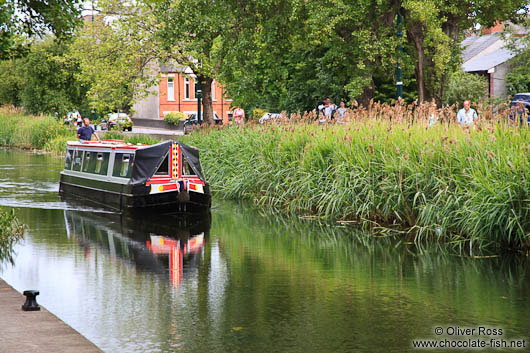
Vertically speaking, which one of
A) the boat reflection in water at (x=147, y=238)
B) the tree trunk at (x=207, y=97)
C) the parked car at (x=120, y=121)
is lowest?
the boat reflection in water at (x=147, y=238)

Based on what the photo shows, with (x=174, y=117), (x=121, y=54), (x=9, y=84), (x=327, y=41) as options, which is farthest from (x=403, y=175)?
(x=9, y=84)

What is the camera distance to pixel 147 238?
55.9 ft

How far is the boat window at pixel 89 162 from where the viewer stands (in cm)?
2389

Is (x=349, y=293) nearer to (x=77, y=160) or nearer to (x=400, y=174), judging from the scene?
(x=400, y=174)

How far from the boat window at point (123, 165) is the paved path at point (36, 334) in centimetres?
1236

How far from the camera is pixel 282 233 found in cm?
1711

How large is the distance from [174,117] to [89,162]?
4002 centimetres

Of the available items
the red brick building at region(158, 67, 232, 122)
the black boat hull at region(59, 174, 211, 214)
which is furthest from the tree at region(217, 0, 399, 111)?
the red brick building at region(158, 67, 232, 122)

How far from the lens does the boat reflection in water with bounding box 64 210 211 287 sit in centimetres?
1379

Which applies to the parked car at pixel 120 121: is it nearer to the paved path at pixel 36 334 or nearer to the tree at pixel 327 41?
the tree at pixel 327 41

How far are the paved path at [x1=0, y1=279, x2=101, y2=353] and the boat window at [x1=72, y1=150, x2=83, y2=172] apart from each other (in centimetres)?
1664

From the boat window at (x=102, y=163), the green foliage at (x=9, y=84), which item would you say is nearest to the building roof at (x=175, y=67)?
the boat window at (x=102, y=163)

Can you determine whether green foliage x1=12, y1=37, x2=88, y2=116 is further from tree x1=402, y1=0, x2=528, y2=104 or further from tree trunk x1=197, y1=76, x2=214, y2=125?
tree x1=402, y1=0, x2=528, y2=104

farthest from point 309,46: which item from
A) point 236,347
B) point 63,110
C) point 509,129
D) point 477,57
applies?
point 477,57
